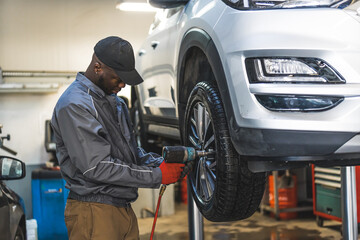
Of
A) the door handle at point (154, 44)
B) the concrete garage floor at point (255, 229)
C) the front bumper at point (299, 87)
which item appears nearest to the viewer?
the front bumper at point (299, 87)

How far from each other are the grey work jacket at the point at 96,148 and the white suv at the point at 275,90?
365mm

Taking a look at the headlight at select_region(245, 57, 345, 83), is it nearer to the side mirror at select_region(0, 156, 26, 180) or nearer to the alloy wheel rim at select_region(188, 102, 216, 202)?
the alloy wheel rim at select_region(188, 102, 216, 202)

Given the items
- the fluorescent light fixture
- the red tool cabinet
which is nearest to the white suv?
the red tool cabinet

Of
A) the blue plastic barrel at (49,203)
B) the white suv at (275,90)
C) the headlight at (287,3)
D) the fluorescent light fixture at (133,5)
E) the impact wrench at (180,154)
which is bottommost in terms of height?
the blue plastic barrel at (49,203)

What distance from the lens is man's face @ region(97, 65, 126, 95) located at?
203cm

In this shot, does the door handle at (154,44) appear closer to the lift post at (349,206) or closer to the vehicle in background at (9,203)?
the vehicle in background at (9,203)

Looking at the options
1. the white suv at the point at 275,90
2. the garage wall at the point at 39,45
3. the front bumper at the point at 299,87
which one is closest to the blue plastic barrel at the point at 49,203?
the garage wall at the point at 39,45

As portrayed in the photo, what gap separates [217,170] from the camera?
183cm

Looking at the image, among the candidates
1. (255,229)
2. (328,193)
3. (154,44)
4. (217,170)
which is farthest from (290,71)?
(255,229)

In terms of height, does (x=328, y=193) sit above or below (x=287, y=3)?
below

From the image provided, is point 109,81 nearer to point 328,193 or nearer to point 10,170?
point 10,170

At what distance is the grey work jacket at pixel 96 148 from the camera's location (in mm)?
1885

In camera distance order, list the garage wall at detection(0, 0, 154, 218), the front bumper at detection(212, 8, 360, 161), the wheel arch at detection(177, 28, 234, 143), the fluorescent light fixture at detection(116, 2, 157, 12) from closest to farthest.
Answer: the front bumper at detection(212, 8, 360, 161)
the wheel arch at detection(177, 28, 234, 143)
the fluorescent light fixture at detection(116, 2, 157, 12)
the garage wall at detection(0, 0, 154, 218)

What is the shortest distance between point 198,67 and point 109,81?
1.42 ft
